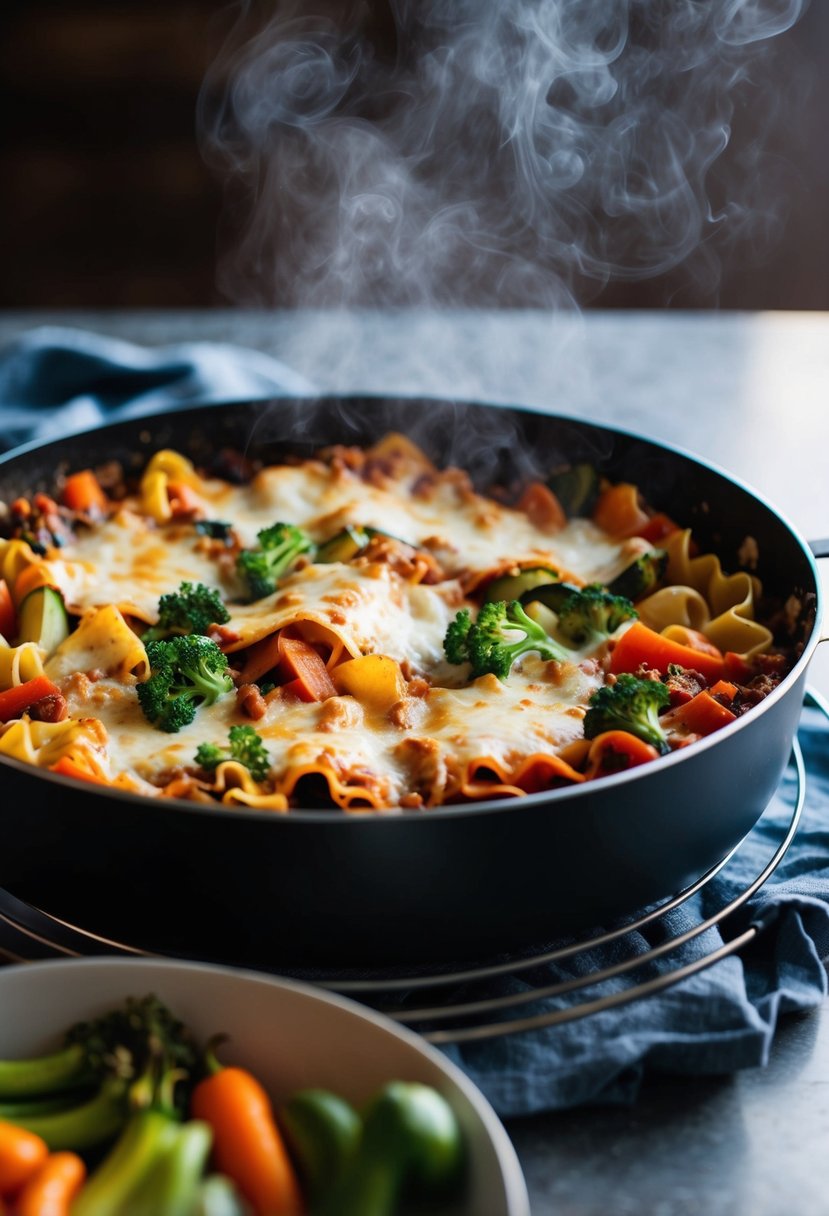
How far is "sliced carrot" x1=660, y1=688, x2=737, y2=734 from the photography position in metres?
3.11

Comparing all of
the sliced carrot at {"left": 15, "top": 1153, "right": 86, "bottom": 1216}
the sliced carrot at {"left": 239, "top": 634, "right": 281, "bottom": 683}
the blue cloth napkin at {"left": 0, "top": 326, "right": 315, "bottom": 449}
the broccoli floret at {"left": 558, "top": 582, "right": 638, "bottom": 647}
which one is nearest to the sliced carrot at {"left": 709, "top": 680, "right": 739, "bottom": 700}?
the broccoli floret at {"left": 558, "top": 582, "right": 638, "bottom": 647}

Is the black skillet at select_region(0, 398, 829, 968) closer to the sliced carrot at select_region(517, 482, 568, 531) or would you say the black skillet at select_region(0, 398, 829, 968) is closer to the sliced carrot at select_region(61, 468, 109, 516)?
the sliced carrot at select_region(517, 482, 568, 531)

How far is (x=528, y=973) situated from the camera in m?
2.83

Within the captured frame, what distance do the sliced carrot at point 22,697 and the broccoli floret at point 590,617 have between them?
134cm

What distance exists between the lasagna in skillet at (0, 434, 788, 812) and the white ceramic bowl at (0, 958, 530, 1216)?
0.53 metres

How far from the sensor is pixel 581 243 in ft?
30.6

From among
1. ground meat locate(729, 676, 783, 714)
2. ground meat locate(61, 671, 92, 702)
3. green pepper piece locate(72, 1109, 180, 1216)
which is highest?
ground meat locate(729, 676, 783, 714)

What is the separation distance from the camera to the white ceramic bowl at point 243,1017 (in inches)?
85.3

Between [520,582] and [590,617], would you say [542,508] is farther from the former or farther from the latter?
[590,617]

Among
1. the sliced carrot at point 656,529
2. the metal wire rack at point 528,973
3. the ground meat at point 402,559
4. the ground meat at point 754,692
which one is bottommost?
the metal wire rack at point 528,973

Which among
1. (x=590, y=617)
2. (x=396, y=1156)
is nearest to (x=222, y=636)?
(x=590, y=617)

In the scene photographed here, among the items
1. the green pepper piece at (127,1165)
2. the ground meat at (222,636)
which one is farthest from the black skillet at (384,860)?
the ground meat at (222,636)

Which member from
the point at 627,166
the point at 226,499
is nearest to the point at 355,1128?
the point at 226,499

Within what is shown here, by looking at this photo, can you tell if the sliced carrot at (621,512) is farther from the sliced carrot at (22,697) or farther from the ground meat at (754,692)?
the sliced carrot at (22,697)
